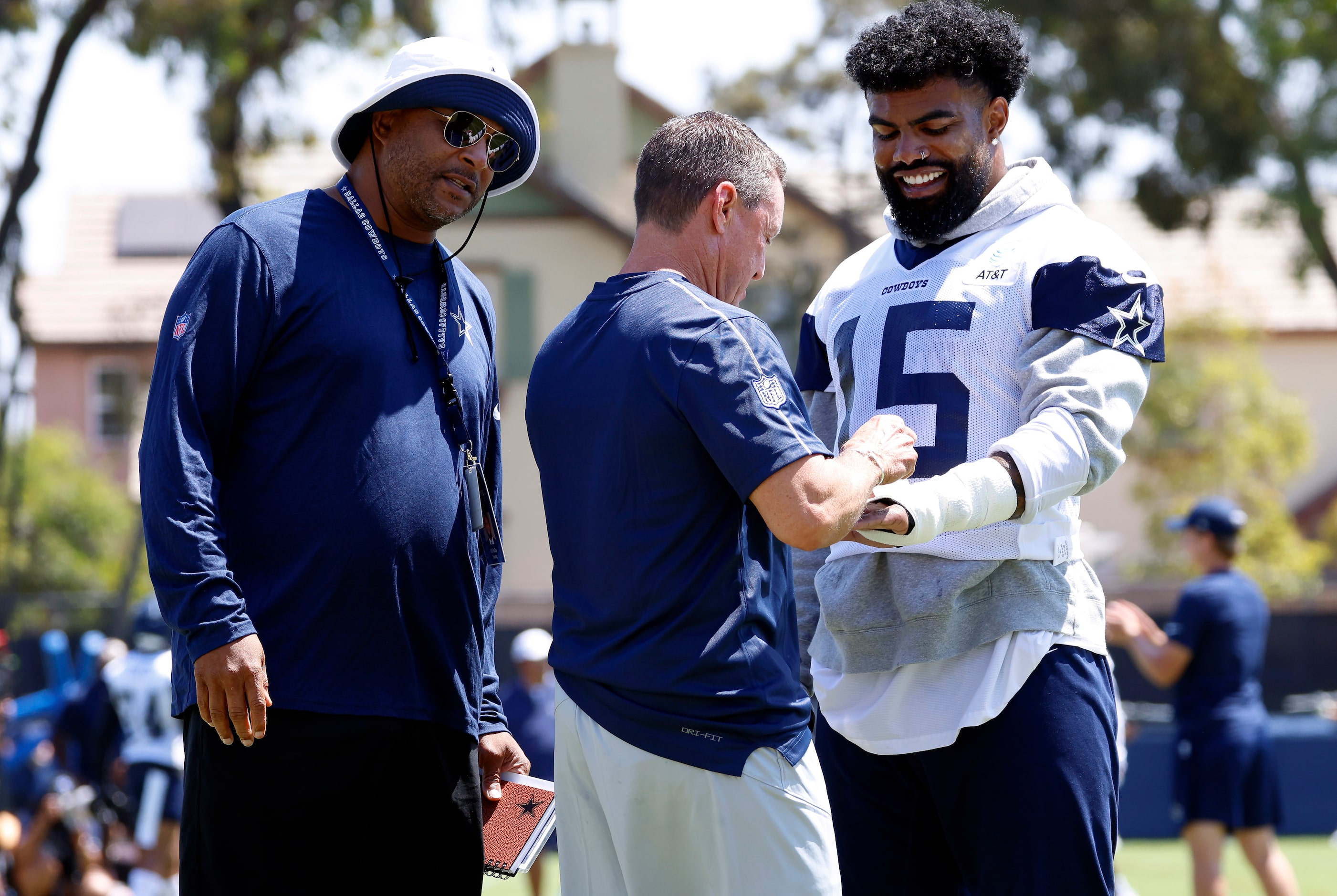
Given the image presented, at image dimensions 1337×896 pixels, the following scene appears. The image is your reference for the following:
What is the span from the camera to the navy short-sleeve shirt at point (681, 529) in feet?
8.20

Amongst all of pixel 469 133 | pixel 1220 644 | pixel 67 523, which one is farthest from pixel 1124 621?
pixel 67 523

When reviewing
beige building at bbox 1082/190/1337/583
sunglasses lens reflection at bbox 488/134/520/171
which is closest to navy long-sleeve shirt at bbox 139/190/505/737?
sunglasses lens reflection at bbox 488/134/520/171

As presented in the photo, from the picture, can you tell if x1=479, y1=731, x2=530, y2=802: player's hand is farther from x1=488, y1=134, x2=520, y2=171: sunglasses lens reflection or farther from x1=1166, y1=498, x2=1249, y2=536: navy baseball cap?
x1=1166, y1=498, x2=1249, y2=536: navy baseball cap

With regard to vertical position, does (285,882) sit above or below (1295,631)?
above

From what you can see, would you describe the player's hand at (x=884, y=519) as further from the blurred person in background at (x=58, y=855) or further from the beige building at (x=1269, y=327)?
the beige building at (x=1269, y=327)

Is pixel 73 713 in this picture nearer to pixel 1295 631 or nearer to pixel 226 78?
pixel 226 78

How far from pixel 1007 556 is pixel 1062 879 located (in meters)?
0.61

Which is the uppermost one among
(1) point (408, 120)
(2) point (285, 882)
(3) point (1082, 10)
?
(3) point (1082, 10)

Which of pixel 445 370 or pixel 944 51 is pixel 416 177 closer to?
pixel 445 370

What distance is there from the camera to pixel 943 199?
9.71ft

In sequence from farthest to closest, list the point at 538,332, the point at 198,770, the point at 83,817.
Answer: the point at 538,332
the point at 83,817
the point at 198,770

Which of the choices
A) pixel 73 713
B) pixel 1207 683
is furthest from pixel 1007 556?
pixel 73 713

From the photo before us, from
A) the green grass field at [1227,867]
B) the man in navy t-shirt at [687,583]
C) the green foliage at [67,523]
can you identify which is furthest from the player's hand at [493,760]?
the green foliage at [67,523]

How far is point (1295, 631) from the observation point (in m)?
14.6
